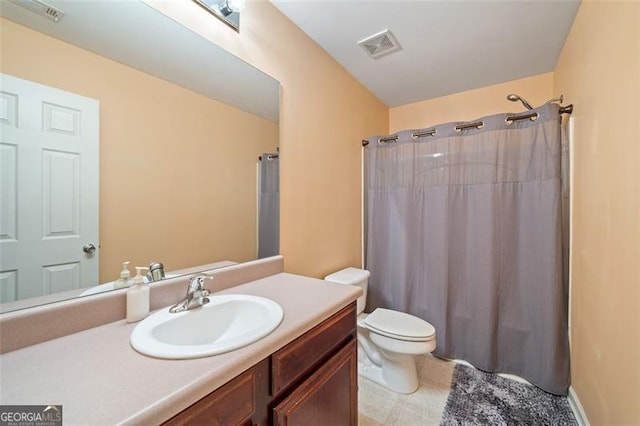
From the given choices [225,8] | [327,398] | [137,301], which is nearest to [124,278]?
[137,301]

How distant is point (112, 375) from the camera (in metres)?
0.56

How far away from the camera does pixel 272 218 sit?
4.80 feet

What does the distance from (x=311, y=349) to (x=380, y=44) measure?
1.89 metres

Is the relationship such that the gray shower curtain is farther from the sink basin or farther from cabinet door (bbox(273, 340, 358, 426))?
the sink basin

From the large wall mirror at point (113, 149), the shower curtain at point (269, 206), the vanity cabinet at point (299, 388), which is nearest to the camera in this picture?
the vanity cabinet at point (299, 388)

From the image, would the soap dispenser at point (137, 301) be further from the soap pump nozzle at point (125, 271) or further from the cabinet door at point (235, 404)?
the cabinet door at point (235, 404)

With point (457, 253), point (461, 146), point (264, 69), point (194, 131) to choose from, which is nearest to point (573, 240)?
point (457, 253)

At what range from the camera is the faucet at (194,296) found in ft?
2.94

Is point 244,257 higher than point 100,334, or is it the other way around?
point 244,257

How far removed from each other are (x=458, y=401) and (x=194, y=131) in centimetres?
208

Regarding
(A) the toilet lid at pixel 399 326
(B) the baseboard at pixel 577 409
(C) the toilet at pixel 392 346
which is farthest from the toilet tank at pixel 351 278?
(B) the baseboard at pixel 577 409

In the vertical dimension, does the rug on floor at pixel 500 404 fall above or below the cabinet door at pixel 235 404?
below

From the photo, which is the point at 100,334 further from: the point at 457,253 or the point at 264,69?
the point at 457,253

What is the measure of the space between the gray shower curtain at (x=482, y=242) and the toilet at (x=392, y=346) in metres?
0.46
